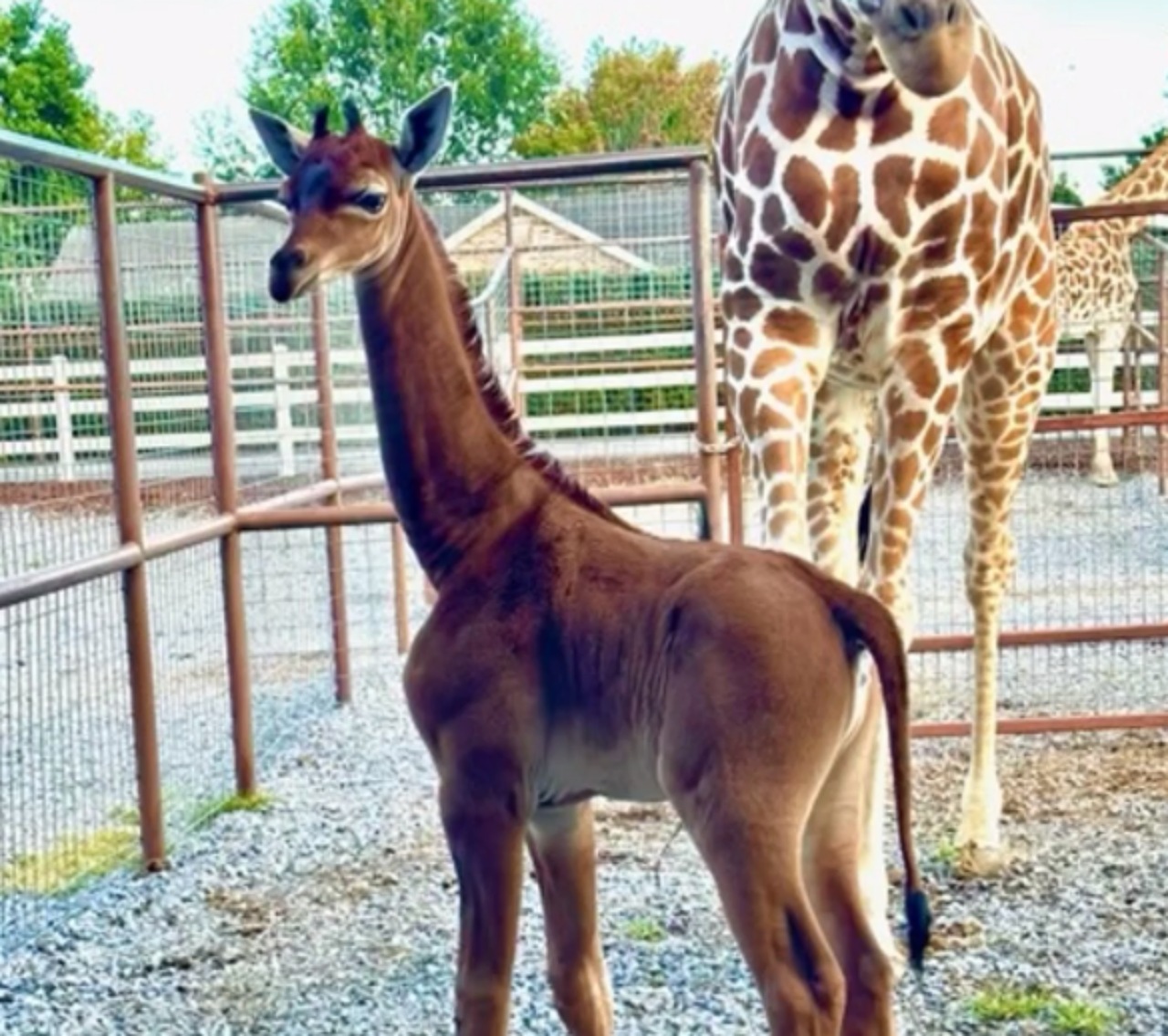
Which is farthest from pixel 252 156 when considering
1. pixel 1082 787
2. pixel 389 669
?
pixel 1082 787

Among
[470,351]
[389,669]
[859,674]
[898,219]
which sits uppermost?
[898,219]

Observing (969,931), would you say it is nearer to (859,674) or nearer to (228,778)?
(859,674)

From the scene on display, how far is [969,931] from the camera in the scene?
3475 millimetres

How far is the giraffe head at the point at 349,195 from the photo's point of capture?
2.50 metres

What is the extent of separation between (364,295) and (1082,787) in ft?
9.69

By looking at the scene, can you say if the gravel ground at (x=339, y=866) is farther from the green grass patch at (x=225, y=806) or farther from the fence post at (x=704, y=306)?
the fence post at (x=704, y=306)

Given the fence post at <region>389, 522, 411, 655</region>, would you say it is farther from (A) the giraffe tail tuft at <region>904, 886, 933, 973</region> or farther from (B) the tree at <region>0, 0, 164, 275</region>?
(B) the tree at <region>0, 0, 164, 275</region>

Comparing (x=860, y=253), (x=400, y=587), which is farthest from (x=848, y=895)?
(x=400, y=587)

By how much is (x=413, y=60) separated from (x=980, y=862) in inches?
1207

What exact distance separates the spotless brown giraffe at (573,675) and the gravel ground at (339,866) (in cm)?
70

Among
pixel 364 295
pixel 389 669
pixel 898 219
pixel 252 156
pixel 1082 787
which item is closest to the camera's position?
pixel 364 295

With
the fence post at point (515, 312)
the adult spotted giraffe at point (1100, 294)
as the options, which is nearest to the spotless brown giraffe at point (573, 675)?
the fence post at point (515, 312)

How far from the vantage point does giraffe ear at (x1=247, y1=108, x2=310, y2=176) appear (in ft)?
9.34

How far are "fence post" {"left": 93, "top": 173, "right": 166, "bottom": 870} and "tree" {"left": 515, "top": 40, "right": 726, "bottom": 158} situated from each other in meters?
26.2
